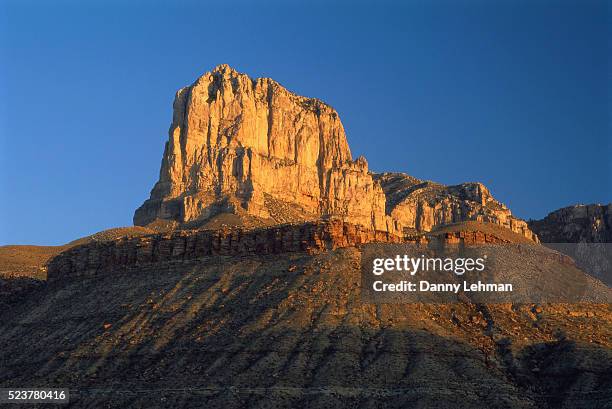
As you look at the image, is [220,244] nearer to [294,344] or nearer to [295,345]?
[294,344]

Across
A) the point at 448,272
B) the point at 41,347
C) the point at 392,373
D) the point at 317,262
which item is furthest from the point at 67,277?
the point at 392,373

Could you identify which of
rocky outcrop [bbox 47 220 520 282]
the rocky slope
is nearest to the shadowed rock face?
the rocky slope

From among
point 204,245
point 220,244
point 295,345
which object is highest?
point 204,245

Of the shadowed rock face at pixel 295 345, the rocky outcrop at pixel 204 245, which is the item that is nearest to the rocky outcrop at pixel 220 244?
the rocky outcrop at pixel 204 245

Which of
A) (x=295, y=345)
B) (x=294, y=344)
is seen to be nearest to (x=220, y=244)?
(x=294, y=344)

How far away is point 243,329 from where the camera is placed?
93.3 metres

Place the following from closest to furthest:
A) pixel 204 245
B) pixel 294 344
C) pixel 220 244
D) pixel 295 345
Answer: pixel 295 345 < pixel 294 344 < pixel 220 244 < pixel 204 245

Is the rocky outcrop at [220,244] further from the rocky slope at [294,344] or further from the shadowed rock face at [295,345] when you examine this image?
the shadowed rock face at [295,345]

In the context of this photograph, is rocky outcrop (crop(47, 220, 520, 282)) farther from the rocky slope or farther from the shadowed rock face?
the shadowed rock face

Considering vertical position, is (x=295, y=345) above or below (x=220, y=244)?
below

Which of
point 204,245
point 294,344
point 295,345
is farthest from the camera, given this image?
point 204,245

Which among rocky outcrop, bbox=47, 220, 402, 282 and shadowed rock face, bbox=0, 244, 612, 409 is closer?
shadowed rock face, bbox=0, 244, 612, 409

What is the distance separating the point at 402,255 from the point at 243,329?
20367 millimetres

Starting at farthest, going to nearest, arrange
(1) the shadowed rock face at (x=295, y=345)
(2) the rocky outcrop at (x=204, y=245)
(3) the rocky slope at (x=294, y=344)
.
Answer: (2) the rocky outcrop at (x=204, y=245), (3) the rocky slope at (x=294, y=344), (1) the shadowed rock face at (x=295, y=345)
